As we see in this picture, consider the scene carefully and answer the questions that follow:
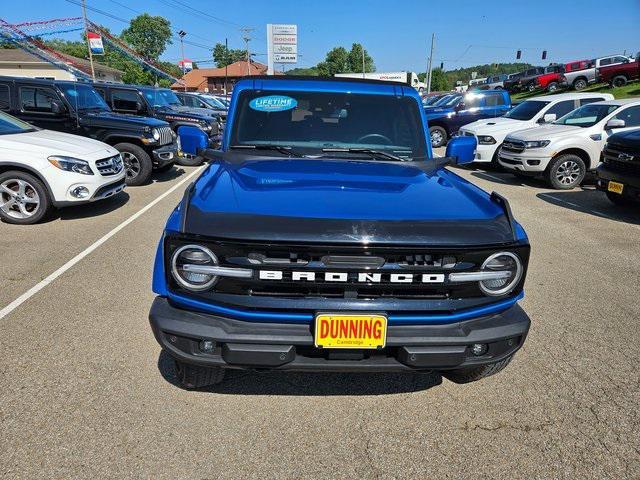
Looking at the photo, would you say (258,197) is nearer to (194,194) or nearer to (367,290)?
(194,194)

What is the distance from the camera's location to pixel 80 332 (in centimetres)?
337

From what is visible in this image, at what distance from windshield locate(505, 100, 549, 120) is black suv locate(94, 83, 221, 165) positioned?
27.0 feet

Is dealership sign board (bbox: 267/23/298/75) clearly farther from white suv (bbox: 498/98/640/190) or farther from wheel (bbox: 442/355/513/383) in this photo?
wheel (bbox: 442/355/513/383)

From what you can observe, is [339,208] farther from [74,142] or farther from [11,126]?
[11,126]

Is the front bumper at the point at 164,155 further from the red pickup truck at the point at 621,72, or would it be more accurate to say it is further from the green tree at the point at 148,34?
the green tree at the point at 148,34

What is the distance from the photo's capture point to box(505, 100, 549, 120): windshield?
11922mm

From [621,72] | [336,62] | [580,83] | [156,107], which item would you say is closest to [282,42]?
[580,83]

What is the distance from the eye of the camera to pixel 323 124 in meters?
3.42

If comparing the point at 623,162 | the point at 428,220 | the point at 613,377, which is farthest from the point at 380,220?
the point at 623,162

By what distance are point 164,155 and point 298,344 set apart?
8.38 meters

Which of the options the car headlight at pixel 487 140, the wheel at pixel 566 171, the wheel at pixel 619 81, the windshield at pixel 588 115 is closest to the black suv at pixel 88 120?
the car headlight at pixel 487 140

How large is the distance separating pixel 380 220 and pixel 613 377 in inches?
84.5

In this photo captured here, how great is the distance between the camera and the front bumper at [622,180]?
6.76 m

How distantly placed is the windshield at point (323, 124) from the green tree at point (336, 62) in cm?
11409
